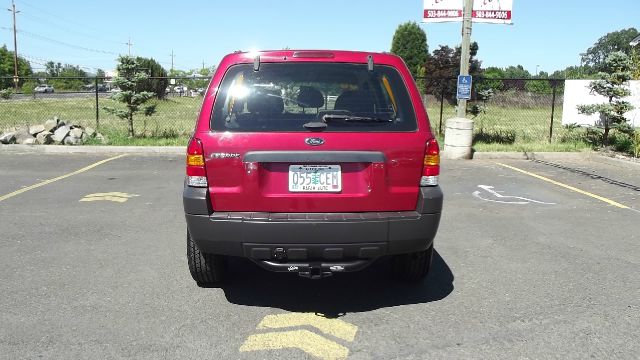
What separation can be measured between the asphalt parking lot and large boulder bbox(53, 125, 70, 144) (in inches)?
280

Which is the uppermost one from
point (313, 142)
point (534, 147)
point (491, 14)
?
point (491, 14)

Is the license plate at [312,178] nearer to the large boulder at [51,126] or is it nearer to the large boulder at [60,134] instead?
the large boulder at [60,134]

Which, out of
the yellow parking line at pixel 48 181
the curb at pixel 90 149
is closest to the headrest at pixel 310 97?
the yellow parking line at pixel 48 181

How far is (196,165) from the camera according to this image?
341 centimetres

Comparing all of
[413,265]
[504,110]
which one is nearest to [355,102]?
[413,265]

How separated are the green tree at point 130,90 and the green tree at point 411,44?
4761cm

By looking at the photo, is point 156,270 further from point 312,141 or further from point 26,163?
point 26,163

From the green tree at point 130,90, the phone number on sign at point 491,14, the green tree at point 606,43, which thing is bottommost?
the green tree at point 130,90

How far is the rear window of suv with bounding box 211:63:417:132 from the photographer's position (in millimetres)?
3434

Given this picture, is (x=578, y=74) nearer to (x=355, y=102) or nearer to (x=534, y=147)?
(x=534, y=147)

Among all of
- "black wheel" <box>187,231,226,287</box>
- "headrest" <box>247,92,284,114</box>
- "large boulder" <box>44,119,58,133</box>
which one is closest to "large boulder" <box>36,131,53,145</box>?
"large boulder" <box>44,119,58,133</box>

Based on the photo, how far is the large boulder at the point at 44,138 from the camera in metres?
13.4

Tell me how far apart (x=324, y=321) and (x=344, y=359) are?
546 millimetres

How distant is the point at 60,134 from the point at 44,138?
0.38m
